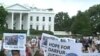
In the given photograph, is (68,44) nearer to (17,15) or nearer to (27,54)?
(27,54)

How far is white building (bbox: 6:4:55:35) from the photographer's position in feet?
366

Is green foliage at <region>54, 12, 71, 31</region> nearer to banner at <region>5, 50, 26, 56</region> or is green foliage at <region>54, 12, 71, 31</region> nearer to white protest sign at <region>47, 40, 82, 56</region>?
banner at <region>5, 50, 26, 56</region>

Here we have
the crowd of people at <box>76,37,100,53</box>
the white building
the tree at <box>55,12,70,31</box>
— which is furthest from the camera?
the tree at <box>55,12,70,31</box>

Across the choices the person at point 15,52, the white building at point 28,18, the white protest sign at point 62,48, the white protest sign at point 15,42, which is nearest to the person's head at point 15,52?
the person at point 15,52

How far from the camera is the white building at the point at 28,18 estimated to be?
11149 centimetres

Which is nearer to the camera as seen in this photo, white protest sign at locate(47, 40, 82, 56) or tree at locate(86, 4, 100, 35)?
white protest sign at locate(47, 40, 82, 56)

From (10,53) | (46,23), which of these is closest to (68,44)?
(10,53)

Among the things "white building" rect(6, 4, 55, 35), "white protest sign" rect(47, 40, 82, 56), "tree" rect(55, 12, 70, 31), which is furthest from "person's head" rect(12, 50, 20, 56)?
"tree" rect(55, 12, 70, 31)

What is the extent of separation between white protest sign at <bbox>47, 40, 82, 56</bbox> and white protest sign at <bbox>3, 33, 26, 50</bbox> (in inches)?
111

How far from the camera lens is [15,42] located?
1453 cm

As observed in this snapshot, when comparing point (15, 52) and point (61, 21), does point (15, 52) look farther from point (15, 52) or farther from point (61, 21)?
point (61, 21)

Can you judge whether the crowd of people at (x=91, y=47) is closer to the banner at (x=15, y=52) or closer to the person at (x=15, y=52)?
the banner at (x=15, y=52)

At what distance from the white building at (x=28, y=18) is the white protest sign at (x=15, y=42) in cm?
9567

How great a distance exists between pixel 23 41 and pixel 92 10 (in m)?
97.5
